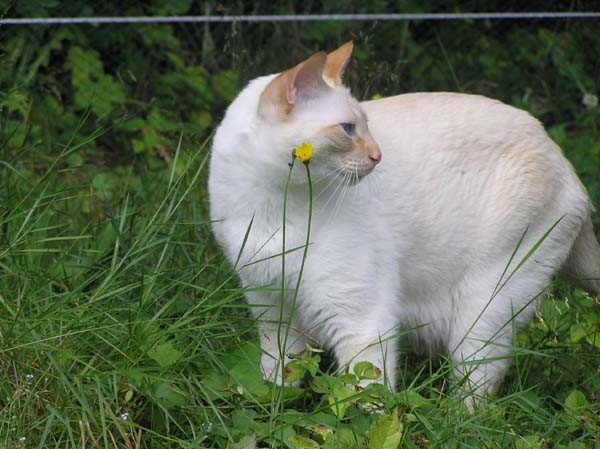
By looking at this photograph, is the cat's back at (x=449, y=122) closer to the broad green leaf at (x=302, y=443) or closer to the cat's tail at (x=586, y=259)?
the cat's tail at (x=586, y=259)

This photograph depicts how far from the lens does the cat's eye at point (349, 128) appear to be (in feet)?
8.85

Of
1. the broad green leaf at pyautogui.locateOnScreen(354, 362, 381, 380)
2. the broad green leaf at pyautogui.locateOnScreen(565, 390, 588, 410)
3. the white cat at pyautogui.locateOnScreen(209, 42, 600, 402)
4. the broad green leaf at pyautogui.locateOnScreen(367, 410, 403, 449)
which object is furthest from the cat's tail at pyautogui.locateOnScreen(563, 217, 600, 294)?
the broad green leaf at pyautogui.locateOnScreen(367, 410, 403, 449)

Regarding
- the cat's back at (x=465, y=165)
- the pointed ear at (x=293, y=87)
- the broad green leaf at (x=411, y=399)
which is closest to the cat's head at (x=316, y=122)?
the pointed ear at (x=293, y=87)

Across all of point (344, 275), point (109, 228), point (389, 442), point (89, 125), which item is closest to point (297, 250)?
point (344, 275)

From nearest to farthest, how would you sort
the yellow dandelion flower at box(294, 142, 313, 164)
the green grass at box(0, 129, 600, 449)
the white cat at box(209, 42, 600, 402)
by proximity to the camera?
the yellow dandelion flower at box(294, 142, 313, 164) < the green grass at box(0, 129, 600, 449) < the white cat at box(209, 42, 600, 402)

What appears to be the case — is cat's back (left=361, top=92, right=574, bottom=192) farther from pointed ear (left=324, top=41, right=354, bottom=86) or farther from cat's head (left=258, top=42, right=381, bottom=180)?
cat's head (left=258, top=42, right=381, bottom=180)

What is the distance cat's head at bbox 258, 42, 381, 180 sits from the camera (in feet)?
8.71

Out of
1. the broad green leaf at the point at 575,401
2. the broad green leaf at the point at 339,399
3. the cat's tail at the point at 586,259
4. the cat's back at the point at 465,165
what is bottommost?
the broad green leaf at the point at 575,401

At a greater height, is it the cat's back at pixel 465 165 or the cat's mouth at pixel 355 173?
the cat's mouth at pixel 355 173

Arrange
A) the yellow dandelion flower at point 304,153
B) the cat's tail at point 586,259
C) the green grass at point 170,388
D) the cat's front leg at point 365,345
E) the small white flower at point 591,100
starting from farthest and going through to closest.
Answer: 1. the small white flower at point 591,100
2. the cat's tail at point 586,259
3. the cat's front leg at point 365,345
4. the green grass at point 170,388
5. the yellow dandelion flower at point 304,153

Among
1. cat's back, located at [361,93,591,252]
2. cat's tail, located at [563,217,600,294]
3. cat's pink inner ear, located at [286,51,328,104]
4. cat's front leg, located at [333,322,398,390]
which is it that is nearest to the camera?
cat's pink inner ear, located at [286,51,328,104]

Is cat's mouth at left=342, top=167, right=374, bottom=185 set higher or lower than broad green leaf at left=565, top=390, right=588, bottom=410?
higher

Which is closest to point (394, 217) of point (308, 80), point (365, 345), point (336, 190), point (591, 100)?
point (336, 190)

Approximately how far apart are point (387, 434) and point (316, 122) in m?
0.86
